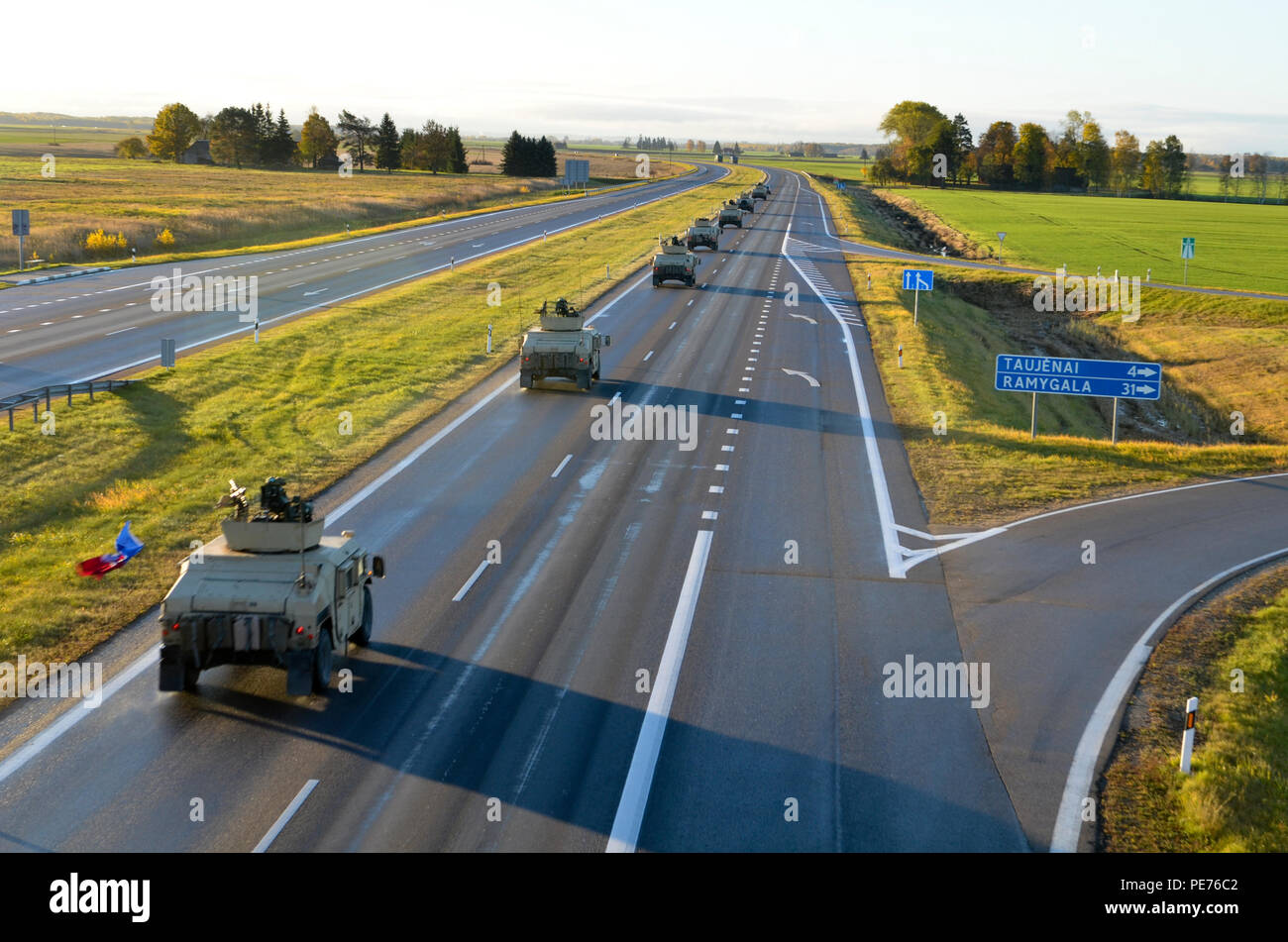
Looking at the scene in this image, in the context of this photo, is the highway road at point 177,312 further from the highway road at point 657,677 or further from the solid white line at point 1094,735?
the solid white line at point 1094,735

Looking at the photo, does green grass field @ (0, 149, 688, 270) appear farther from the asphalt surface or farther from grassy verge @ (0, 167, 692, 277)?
the asphalt surface

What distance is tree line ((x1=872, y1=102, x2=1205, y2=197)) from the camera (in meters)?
182

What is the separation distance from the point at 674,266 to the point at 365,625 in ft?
139

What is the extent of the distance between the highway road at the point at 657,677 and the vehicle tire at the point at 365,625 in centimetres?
43

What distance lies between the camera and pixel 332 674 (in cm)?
1483

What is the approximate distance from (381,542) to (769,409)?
1463cm

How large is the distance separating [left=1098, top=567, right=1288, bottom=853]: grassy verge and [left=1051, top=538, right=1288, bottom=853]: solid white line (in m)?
0.17

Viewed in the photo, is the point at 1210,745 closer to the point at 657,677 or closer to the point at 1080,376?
the point at 657,677

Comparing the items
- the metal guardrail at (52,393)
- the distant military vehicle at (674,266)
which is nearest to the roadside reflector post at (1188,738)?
the metal guardrail at (52,393)

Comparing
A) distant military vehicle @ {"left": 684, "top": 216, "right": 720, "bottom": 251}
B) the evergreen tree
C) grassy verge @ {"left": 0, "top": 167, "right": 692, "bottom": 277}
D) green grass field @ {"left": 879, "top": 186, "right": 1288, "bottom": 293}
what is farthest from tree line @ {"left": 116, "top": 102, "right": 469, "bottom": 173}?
distant military vehicle @ {"left": 684, "top": 216, "right": 720, "bottom": 251}

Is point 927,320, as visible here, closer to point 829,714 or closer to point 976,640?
point 976,640

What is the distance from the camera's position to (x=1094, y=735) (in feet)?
46.3

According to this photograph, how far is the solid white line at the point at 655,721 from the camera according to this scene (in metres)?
11.6
